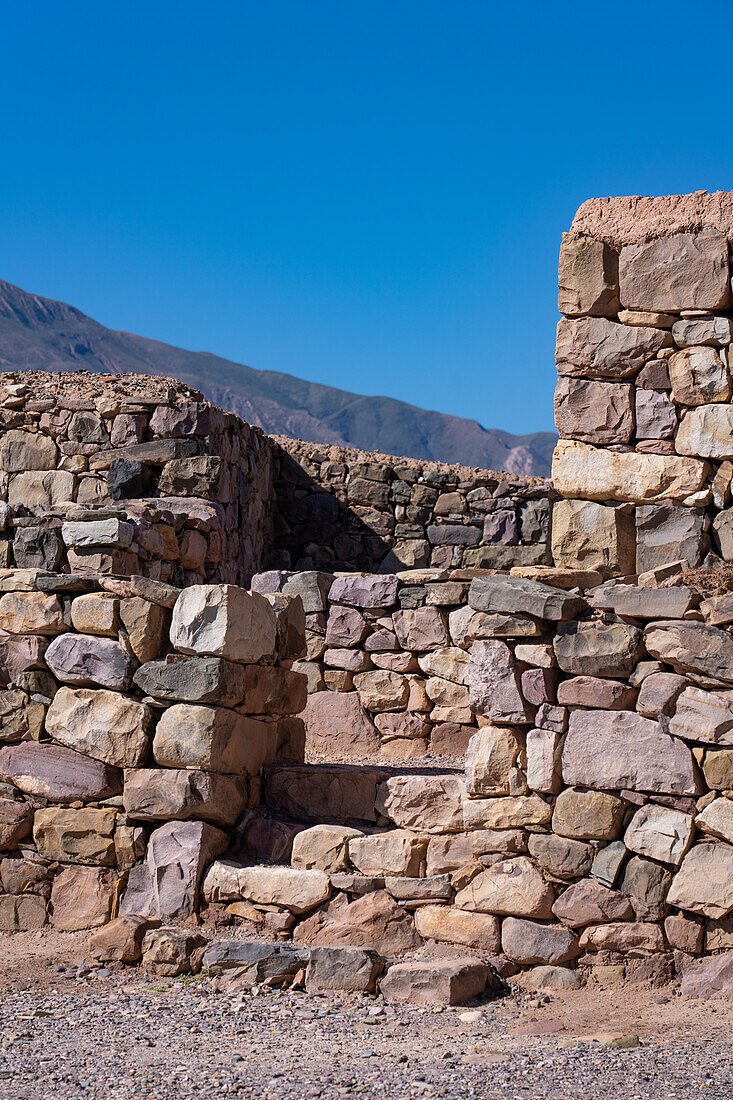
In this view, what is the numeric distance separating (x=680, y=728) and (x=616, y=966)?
109 centimetres

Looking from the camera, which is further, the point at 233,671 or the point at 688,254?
the point at 233,671

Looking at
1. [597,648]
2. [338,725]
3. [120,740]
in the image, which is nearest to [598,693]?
[597,648]

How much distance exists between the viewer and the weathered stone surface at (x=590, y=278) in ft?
16.9

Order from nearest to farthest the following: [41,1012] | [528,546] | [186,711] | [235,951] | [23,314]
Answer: [41,1012], [235,951], [186,711], [528,546], [23,314]

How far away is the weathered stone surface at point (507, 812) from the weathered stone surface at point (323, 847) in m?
0.60

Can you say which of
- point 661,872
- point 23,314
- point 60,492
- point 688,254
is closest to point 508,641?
point 661,872

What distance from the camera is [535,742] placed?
16.1ft

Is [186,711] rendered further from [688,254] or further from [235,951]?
[688,254]

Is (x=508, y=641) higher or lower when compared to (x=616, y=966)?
higher

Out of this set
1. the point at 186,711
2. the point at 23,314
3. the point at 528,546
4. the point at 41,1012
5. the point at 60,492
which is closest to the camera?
the point at 41,1012

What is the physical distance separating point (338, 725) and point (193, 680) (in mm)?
3313

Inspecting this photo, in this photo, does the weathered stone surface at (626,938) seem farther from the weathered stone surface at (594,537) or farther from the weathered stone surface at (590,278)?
the weathered stone surface at (590,278)

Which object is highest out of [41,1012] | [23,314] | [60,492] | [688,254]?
[23,314]

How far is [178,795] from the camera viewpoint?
17.6 ft
